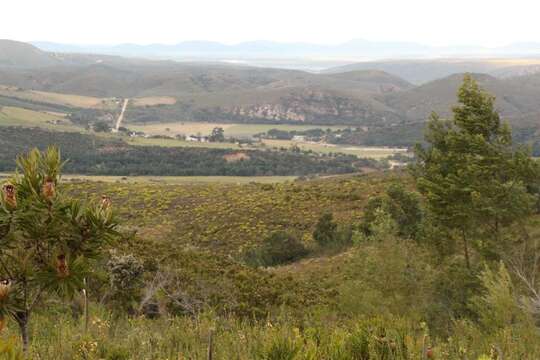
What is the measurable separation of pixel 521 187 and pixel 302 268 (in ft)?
43.4

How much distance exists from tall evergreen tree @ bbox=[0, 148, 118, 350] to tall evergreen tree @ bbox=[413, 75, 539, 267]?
37.9ft

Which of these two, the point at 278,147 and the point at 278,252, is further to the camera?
the point at 278,147

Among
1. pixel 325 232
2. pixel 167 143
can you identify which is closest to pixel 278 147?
pixel 167 143

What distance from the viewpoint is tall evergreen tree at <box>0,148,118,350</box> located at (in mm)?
4359

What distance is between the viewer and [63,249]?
4.50m

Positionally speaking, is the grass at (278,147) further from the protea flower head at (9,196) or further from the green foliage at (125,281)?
the protea flower head at (9,196)

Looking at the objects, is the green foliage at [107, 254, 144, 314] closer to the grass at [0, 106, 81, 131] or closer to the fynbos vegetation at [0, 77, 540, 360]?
the fynbos vegetation at [0, 77, 540, 360]

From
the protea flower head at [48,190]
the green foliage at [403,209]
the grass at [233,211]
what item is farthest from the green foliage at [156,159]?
the protea flower head at [48,190]

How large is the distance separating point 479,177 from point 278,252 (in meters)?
16.8

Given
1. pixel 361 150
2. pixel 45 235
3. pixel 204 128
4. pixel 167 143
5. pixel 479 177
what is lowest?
pixel 361 150

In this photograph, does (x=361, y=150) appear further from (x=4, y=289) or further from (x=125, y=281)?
(x=4, y=289)

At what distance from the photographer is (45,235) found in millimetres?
4441

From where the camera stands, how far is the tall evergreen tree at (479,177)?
45.8ft

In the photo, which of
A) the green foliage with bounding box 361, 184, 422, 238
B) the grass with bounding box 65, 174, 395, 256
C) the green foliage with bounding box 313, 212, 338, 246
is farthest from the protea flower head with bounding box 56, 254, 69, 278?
the green foliage with bounding box 313, 212, 338, 246
